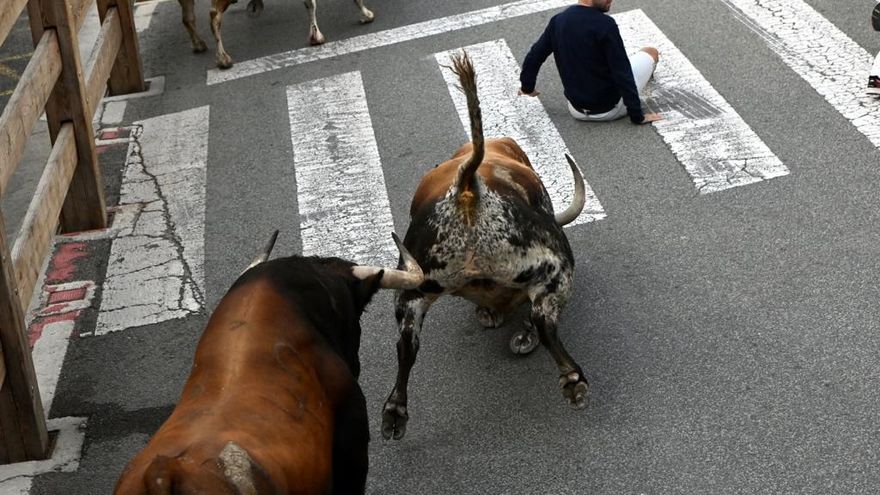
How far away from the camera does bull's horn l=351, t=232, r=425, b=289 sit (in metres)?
6.19

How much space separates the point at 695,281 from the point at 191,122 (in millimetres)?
5054

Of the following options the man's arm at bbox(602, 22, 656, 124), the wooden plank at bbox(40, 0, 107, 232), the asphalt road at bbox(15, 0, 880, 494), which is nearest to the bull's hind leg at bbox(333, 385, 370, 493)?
the asphalt road at bbox(15, 0, 880, 494)

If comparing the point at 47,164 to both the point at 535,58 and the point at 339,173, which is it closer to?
the point at 339,173

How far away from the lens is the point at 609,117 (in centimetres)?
981

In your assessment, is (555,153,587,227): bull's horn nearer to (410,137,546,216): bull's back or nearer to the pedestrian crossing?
(410,137,546,216): bull's back

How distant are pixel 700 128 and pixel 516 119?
4.74 feet

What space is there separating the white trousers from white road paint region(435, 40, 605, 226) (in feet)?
0.84

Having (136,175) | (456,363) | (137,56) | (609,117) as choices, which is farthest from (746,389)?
(137,56)

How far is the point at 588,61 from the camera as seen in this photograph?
9523mm

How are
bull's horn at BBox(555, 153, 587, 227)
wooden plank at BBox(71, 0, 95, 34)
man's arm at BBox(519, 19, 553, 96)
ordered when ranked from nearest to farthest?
bull's horn at BBox(555, 153, 587, 227), wooden plank at BBox(71, 0, 95, 34), man's arm at BBox(519, 19, 553, 96)

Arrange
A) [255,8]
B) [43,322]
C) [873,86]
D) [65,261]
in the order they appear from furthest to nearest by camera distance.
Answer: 1. [255,8]
2. [873,86]
3. [65,261]
4. [43,322]

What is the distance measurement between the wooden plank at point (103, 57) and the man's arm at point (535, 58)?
129 inches

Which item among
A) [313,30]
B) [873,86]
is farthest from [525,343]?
[313,30]

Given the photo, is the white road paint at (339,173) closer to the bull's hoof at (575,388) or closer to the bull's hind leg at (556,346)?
the bull's hind leg at (556,346)
